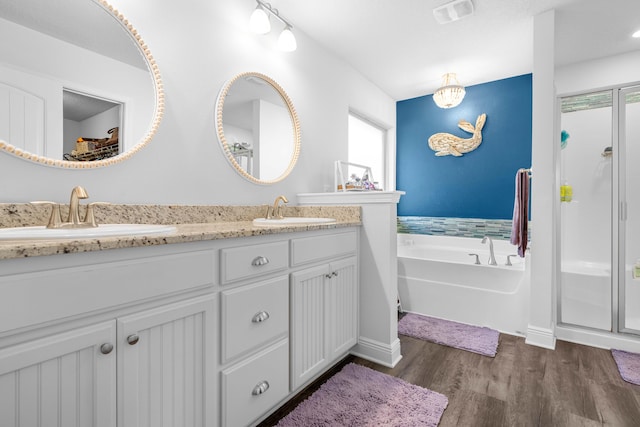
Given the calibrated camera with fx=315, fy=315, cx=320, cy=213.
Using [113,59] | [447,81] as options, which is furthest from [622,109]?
[113,59]

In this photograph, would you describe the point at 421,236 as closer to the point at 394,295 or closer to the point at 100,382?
the point at 394,295

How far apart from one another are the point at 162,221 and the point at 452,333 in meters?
2.19

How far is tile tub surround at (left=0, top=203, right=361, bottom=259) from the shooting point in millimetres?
785

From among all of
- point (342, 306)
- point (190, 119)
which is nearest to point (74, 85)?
point (190, 119)

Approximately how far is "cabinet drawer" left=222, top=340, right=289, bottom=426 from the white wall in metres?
0.89

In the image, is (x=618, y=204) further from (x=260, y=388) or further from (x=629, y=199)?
(x=260, y=388)

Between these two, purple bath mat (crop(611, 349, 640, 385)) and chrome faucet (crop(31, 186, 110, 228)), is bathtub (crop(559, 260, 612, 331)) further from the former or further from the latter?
chrome faucet (crop(31, 186, 110, 228))

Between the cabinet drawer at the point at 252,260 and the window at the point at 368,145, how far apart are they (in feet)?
6.51

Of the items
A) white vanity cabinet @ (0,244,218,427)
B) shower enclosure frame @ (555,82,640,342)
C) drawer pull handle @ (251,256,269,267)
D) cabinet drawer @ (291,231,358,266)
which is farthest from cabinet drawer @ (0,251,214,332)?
shower enclosure frame @ (555,82,640,342)

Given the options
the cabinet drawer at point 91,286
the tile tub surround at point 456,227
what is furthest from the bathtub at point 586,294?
Answer: the cabinet drawer at point 91,286

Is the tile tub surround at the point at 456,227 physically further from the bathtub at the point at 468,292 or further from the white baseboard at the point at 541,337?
the white baseboard at the point at 541,337

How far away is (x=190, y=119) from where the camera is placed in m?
1.70

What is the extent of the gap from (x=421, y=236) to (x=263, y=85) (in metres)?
2.66

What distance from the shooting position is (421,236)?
12.8 ft
